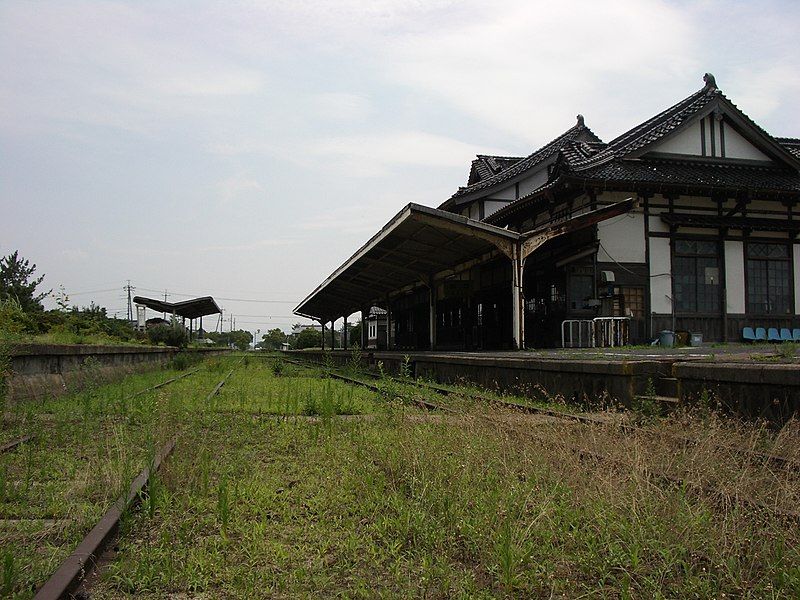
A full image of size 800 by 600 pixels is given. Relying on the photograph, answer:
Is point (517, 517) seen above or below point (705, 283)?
below

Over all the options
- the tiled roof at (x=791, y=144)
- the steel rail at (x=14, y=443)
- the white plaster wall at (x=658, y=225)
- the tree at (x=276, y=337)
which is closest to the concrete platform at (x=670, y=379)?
the steel rail at (x=14, y=443)

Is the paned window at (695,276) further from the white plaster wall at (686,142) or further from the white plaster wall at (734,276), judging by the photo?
the white plaster wall at (686,142)

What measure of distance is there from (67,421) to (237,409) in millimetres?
1951

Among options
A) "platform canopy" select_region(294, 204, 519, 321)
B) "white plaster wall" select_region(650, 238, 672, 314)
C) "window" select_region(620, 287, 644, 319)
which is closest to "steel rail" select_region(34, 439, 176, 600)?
"platform canopy" select_region(294, 204, 519, 321)

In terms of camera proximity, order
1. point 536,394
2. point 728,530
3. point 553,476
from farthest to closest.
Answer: point 536,394
point 553,476
point 728,530

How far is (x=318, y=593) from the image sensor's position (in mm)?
2605

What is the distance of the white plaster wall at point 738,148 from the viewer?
17.8 metres

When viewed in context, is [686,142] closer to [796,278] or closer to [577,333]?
[796,278]

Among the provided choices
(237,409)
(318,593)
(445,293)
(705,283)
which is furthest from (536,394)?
(445,293)

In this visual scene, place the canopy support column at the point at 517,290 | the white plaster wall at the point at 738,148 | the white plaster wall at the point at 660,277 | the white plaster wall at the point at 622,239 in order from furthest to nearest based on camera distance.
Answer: the white plaster wall at the point at 738,148, the white plaster wall at the point at 660,277, the white plaster wall at the point at 622,239, the canopy support column at the point at 517,290

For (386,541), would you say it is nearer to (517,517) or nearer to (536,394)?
(517,517)

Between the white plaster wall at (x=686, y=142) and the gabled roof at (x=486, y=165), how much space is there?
8623 mm

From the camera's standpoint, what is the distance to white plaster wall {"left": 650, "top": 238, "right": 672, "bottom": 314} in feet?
53.3

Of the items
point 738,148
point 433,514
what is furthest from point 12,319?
point 738,148
